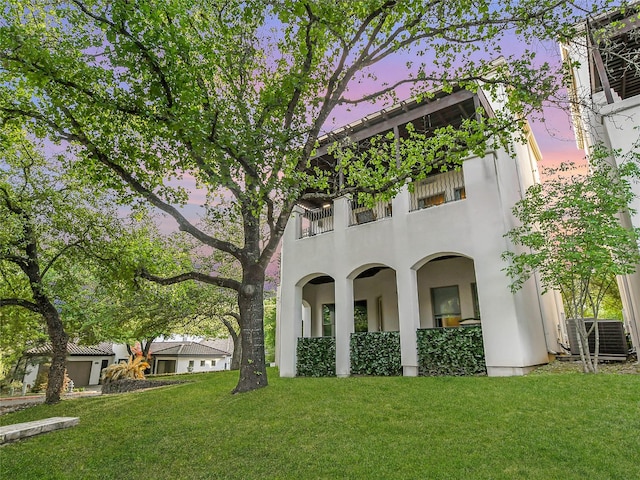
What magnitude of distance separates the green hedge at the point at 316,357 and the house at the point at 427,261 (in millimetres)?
281

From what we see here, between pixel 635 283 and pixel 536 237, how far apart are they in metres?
3.20

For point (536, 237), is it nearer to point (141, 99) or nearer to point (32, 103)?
point (141, 99)

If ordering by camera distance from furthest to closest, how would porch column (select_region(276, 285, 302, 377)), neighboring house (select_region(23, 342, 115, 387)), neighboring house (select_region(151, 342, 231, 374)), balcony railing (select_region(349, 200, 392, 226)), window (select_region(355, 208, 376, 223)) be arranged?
neighboring house (select_region(151, 342, 231, 374)), neighboring house (select_region(23, 342, 115, 387)), window (select_region(355, 208, 376, 223)), balcony railing (select_region(349, 200, 392, 226)), porch column (select_region(276, 285, 302, 377))

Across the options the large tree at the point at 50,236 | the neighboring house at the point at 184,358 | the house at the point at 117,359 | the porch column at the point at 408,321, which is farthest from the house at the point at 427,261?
the neighboring house at the point at 184,358

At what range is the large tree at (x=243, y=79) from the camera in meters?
6.84

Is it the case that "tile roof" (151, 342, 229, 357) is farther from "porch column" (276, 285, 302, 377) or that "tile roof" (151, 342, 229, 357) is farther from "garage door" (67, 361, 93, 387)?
"porch column" (276, 285, 302, 377)

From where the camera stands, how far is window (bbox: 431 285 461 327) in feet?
39.4

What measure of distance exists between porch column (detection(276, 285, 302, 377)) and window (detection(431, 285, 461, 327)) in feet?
15.7

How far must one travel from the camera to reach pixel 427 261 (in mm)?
10641

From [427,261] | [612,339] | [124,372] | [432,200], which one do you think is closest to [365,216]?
[432,200]

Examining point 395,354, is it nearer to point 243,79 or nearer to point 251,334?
point 251,334

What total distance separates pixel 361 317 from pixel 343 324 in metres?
3.21

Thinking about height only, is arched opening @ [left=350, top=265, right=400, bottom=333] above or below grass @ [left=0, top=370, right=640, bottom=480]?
above

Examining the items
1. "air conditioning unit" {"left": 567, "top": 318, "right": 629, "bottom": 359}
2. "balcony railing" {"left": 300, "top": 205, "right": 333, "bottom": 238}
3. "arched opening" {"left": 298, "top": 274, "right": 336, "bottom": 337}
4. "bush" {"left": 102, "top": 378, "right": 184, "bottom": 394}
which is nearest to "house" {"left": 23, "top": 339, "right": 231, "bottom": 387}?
"bush" {"left": 102, "top": 378, "right": 184, "bottom": 394}
